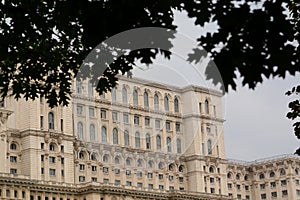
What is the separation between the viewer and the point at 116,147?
9262 cm

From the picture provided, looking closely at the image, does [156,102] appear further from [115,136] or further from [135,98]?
[115,136]

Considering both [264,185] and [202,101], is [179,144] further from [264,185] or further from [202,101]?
[264,185]

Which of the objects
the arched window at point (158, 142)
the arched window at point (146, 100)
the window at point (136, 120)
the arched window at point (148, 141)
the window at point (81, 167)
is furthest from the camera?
the arched window at point (158, 142)

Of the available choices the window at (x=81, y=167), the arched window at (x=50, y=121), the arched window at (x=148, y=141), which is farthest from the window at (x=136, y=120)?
the arched window at (x=50, y=121)

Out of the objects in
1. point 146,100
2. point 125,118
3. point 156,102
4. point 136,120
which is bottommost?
point 136,120

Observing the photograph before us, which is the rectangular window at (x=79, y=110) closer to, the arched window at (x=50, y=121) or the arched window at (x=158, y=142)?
the arched window at (x=50, y=121)

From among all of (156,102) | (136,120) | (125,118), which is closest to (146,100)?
(156,102)

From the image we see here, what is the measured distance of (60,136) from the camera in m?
87.5

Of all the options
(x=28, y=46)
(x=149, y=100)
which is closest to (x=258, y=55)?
(x=28, y=46)

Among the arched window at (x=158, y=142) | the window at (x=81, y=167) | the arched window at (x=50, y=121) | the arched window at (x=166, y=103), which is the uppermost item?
the arched window at (x=166, y=103)

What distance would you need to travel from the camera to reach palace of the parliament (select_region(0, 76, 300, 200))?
83250 millimetres

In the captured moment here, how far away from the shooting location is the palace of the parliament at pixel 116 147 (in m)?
83.2

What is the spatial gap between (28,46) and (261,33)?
761cm

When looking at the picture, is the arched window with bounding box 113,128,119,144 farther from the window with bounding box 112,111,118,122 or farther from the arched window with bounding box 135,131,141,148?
the arched window with bounding box 135,131,141,148
